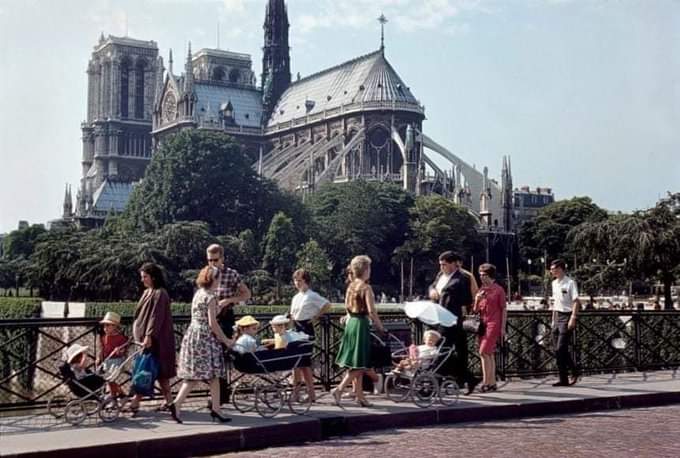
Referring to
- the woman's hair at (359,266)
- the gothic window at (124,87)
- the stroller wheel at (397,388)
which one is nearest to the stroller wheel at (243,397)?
the stroller wheel at (397,388)

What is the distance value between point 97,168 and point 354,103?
147 ft

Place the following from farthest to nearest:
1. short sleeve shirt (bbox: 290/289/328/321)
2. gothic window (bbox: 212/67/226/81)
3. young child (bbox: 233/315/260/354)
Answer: gothic window (bbox: 212/67/226/81) < short sleeve shirt (bbox: 290/289/328/321) < young child (bbox: 233/315/260/354)

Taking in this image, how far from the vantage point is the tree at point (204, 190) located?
2655 inches

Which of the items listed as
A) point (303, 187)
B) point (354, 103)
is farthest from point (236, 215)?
point (354, 103)

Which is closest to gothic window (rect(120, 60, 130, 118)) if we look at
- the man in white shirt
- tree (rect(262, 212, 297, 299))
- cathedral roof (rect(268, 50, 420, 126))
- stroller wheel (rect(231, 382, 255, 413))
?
cathedral roof (rect(268, 50, 420, 126))

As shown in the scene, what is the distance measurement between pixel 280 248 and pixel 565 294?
49.9m

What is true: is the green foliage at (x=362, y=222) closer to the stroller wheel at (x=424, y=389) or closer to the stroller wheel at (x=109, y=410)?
the stroller wheel at (x=424, y=389)

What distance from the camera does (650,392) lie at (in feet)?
44.0

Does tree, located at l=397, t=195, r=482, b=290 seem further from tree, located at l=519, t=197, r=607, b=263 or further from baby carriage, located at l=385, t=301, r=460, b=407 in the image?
baby carriage, located at l=385, t=301, r=460, b=407

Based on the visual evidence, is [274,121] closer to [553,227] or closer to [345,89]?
[345,89]

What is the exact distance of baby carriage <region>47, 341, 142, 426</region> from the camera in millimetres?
10219

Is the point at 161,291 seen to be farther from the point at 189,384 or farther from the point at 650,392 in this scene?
the point at 650,392

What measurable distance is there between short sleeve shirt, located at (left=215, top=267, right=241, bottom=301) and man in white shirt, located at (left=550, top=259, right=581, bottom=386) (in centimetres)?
507

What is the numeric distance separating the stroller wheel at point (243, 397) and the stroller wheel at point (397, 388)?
5.99ft
